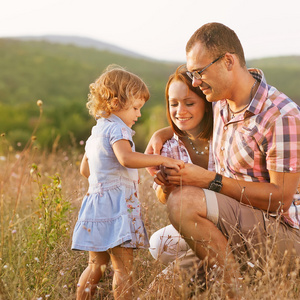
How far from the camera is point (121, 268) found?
308 cm

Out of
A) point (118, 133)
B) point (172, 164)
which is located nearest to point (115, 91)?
point (118, 133)

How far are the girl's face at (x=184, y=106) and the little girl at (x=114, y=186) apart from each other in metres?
0.42

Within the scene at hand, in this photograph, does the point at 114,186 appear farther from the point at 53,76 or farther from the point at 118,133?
the point at 53,76

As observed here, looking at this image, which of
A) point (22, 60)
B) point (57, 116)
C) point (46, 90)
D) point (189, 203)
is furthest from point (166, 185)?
point (22, 60)

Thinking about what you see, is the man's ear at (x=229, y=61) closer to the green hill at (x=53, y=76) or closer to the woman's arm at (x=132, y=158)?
the woman's arm at (x=132, y=158)

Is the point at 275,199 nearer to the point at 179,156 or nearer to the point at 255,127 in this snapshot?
the point at 255,127

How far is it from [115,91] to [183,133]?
3.01 ft

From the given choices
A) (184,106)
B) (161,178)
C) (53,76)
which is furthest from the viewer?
(53,76)

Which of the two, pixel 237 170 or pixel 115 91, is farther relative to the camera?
pixel 237 170

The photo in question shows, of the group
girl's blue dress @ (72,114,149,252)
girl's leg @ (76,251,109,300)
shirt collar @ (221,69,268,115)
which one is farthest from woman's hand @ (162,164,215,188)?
girl's leg @ (76,251,109,300)

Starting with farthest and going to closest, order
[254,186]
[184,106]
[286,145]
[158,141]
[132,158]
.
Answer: [158,141] < [184,106] < [254,186] < [286,145] < [132,158]

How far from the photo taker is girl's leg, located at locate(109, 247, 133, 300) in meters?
2.99

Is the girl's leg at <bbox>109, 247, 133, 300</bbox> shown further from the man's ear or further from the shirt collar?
Result: the man's ear

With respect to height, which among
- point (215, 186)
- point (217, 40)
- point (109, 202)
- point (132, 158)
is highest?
point (217, 40)
